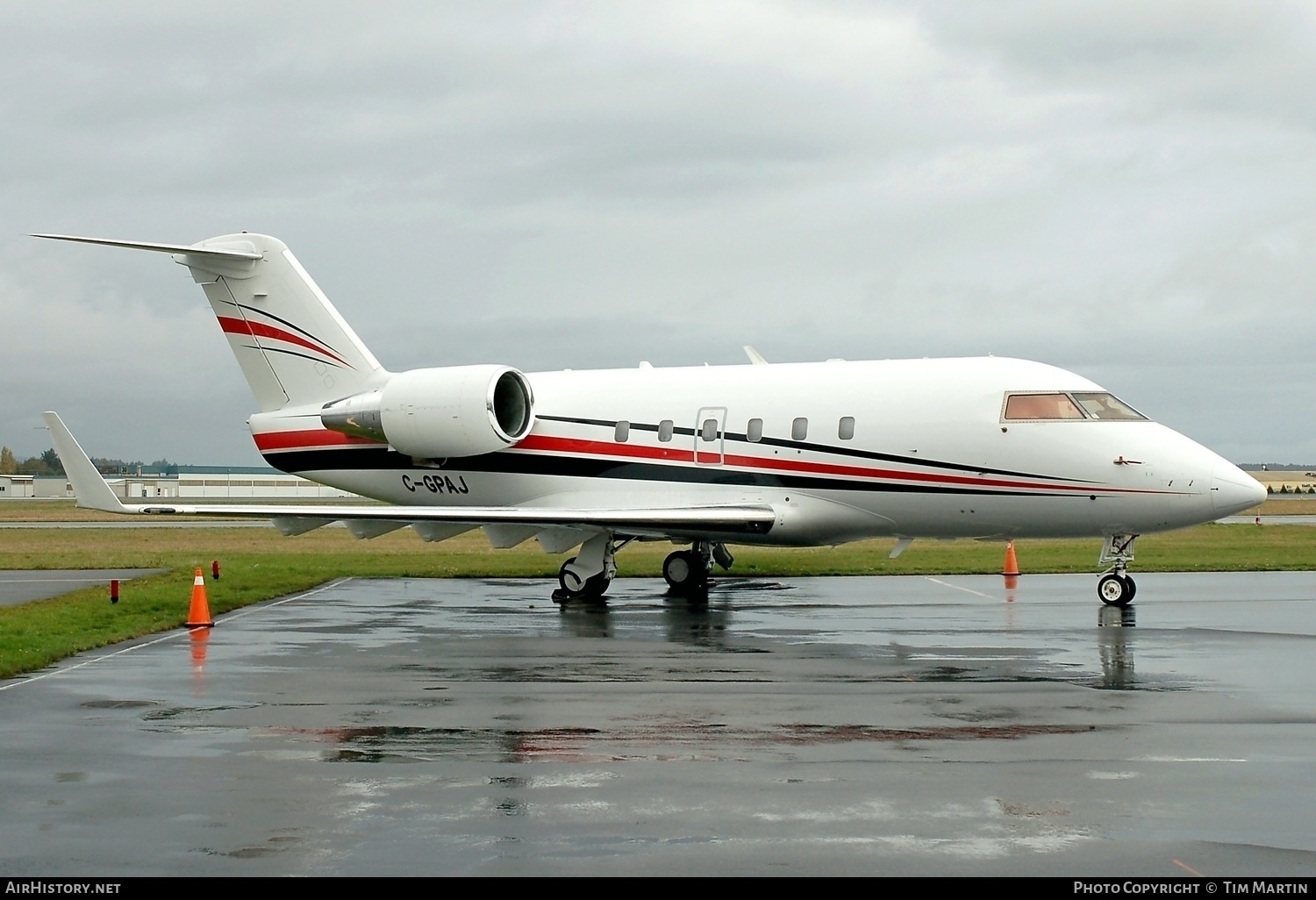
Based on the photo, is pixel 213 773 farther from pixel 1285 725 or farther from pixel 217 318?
pixel 217 318

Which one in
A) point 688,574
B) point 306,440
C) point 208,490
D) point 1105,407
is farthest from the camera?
point 208,490

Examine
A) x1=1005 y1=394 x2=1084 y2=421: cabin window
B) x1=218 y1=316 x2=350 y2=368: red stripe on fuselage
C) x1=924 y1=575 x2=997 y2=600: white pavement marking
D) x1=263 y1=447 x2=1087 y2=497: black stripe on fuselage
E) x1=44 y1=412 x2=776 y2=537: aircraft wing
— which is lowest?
x1=924 y1=575 x2=997 y2=600: white pavement marking

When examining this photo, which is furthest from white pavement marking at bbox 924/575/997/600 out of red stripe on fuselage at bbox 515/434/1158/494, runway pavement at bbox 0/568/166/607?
runway pavement at bbox 0/568/166/607

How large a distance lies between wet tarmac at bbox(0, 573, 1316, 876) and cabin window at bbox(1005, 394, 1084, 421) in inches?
117

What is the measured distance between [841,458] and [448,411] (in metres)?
6.42

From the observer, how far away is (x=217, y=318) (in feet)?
77.4

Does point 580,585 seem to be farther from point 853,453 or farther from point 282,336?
point 282,336

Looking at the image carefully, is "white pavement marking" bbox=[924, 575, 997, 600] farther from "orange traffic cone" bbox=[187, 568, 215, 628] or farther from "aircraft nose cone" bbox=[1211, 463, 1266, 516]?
"orange traffic cone" bbox=[187, 568, 215, 628]

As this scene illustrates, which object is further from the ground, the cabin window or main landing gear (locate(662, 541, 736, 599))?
the cabin window

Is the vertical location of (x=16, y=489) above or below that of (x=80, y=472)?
above

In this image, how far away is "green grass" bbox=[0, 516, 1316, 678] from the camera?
17.4 meters

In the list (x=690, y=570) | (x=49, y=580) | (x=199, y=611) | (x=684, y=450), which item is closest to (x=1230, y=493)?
(x=684, y=450)

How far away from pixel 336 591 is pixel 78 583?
500 cm

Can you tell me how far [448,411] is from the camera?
69.8ft
